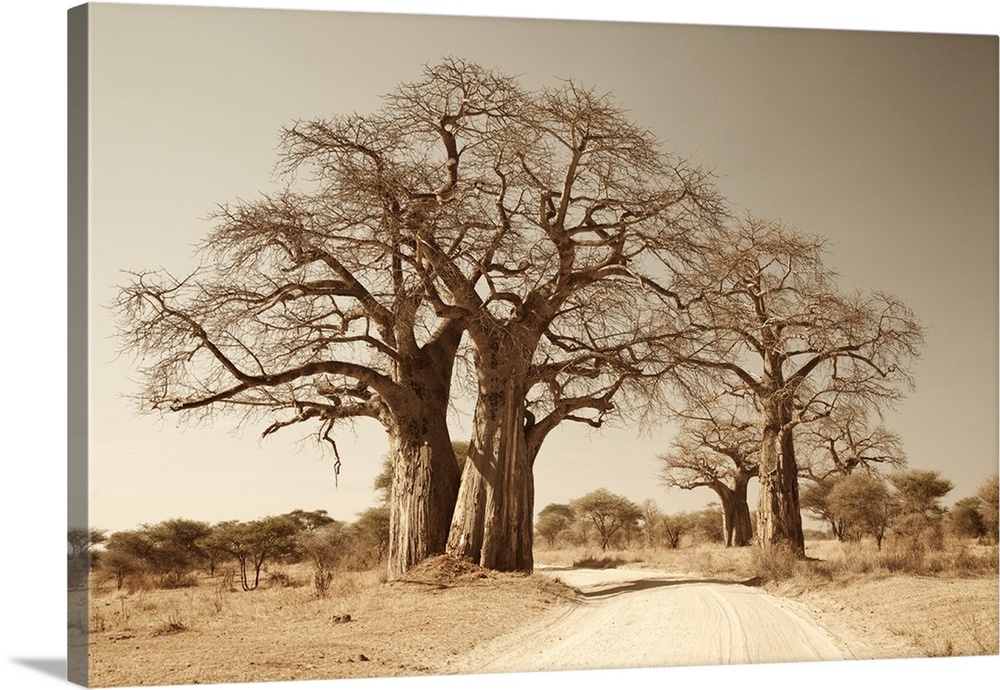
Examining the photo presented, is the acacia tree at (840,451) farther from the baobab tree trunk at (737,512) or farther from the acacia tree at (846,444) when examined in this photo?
the baobab tree trunk at (737,512)

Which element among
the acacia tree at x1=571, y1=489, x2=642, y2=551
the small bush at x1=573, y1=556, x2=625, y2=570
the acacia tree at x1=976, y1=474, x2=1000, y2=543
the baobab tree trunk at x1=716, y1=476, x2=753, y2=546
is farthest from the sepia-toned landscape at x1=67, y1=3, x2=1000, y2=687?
the small bush at x1=573, y1=556, x2=625, y2=570

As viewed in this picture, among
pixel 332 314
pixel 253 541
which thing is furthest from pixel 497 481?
pixel 253 541

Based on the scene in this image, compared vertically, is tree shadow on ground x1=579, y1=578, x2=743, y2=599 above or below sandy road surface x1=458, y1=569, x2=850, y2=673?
above

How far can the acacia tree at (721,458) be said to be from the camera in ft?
35.2

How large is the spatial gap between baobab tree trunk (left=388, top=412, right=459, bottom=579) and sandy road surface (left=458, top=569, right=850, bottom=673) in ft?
4.27

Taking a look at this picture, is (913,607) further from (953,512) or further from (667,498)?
(667,498)

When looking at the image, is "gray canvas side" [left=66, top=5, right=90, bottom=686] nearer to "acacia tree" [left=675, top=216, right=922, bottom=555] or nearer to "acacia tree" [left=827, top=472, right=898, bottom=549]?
"acacia tree" [left=675, top=216, right=922, bottom=555]

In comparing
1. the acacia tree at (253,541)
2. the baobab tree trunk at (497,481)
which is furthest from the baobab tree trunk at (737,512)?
the acacia tree at (253,541)

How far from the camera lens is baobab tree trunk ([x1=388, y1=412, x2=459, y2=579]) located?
10133 millimetres

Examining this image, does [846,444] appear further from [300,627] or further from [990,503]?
[300,627]

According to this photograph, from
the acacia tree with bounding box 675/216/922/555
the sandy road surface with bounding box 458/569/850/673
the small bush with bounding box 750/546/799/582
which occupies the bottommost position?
the sandy road surface with bounding box 458/569/850/673

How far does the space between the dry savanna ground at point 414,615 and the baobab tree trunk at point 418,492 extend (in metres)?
0.24

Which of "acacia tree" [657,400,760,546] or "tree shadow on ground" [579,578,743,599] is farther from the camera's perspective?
"acacia tree" [657,400,760,546]

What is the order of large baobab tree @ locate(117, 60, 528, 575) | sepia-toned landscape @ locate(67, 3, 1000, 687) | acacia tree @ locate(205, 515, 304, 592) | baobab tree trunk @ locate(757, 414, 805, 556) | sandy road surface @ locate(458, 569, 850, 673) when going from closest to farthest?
sepia-toned landscape @ locate(67, 3, 1000, 687), sandy road surface @ locate(458, 569, 850, 673), large baobab tree @ locate(117, 60, 528, 575), acacia tree @ locate(205, 515, 304, 592), baobab tree trunk @ locate(757, 414, 805, 556)
